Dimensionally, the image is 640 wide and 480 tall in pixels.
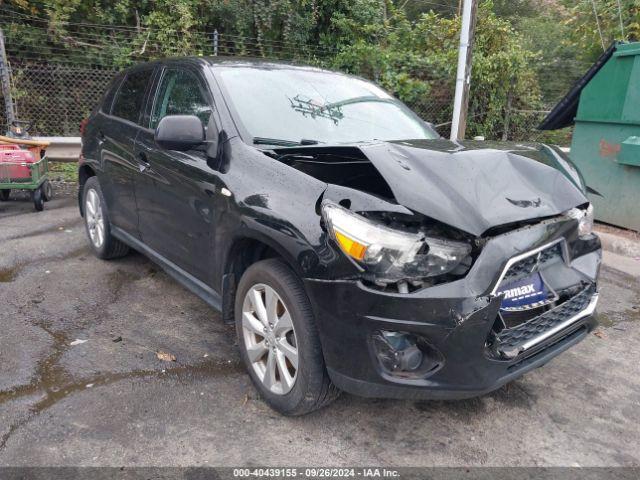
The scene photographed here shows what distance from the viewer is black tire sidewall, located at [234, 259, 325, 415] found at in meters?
2.40

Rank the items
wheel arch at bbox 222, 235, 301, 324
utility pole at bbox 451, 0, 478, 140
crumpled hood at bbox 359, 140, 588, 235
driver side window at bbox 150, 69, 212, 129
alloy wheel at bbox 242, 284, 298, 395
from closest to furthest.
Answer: crumpled hood at bbox 359, 140, 588, 235 < alloy wheel at bbox 242, 284, 298, 395 < wheel arch at bbox 222, 235, 301, 324 < driver side window at bbox 150, 69, 212, 129 < utility pole at bbox 451, 0, 478, 140

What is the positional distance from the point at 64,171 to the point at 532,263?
8558 millimetres

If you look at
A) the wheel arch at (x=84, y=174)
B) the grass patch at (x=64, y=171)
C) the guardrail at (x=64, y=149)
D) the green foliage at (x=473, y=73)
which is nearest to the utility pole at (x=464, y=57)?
the green foliage at (x=473, y=73)

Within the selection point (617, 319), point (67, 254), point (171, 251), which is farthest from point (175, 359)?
point (617, 319)

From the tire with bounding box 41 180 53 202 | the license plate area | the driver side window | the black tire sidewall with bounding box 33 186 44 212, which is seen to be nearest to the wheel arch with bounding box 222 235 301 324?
the driver side window

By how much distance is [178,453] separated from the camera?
7.87ft

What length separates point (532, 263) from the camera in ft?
7.90

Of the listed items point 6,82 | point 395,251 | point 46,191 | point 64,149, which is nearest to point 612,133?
point 395,251

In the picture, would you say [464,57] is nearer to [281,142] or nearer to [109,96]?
[109,96]

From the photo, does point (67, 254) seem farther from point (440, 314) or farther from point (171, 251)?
point (440, 314)

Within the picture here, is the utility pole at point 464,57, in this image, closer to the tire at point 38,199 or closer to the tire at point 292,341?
the tire at point 292,341

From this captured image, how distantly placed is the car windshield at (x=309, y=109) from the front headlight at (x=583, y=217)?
4.14ft

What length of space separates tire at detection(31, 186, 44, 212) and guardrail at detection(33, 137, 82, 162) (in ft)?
8.82

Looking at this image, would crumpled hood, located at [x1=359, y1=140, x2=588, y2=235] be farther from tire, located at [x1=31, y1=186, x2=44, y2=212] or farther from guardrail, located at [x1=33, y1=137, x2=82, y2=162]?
guardrail, located at [x1=33, y1=137, x2=82, y2=162]
